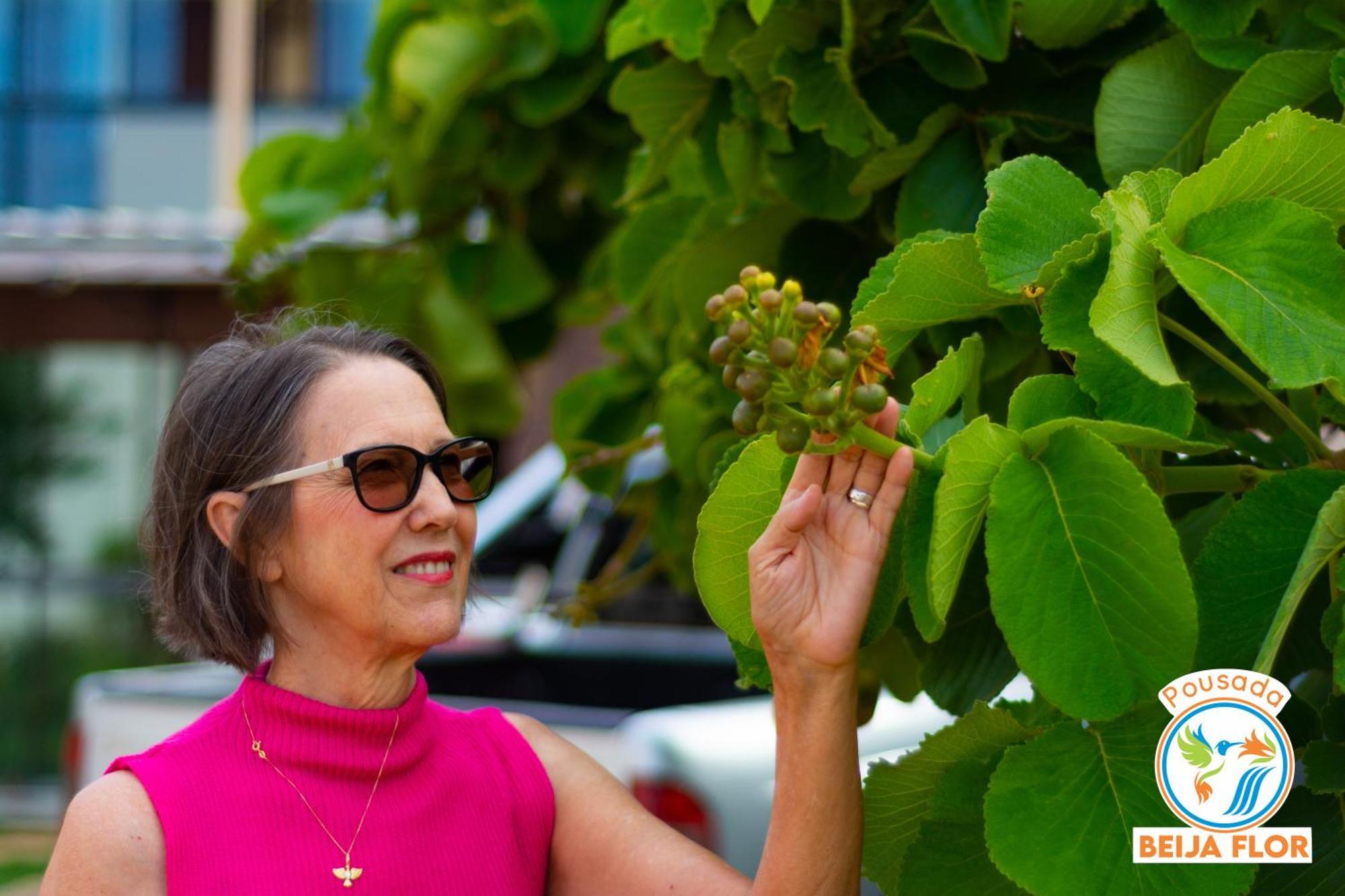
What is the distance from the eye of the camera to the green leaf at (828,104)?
4.18 feet

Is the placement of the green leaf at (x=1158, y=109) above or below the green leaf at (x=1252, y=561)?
above

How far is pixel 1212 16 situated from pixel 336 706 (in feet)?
2.84

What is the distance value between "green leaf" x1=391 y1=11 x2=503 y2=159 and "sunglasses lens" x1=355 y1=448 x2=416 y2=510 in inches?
32.9

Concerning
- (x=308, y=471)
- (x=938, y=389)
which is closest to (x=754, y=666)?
(x=938, y=389)

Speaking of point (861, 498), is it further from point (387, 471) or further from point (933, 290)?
point (387, 471)

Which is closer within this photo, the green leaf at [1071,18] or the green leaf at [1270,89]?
the green leaf at [1270,89]

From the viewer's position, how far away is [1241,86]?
1.08 m

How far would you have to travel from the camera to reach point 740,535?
1.06 meters

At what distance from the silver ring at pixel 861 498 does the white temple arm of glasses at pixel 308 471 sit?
51 centimetres

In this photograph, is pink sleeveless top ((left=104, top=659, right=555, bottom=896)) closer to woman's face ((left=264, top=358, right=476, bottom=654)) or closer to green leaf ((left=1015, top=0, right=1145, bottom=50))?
woman's face ((left=264, top=358, right=476, bottom=654))

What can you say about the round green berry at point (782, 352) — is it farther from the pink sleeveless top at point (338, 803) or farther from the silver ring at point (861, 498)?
the pink sleeveless top at point (338, 803)

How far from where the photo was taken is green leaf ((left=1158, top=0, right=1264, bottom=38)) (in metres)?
1.12

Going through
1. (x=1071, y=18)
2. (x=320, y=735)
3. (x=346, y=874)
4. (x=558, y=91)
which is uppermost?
(x=558, y=91)

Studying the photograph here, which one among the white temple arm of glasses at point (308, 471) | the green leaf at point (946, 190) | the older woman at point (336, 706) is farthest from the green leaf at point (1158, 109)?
the white temple arm of glasses at point (308, 471)
